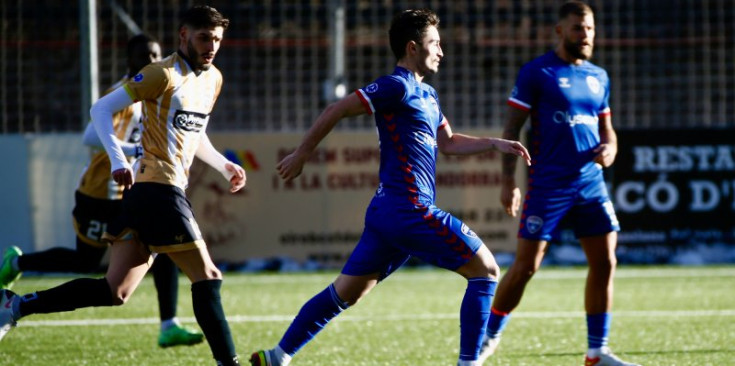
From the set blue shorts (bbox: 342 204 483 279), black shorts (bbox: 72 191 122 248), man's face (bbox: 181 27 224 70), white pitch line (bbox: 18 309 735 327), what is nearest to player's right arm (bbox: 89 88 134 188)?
man's face (bbox: 181 27 224 70)

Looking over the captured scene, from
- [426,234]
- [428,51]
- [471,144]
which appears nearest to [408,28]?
[428,51]

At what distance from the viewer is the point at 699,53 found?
16125 mm

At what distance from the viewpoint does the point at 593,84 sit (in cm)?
621

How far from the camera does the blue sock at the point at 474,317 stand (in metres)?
5.04

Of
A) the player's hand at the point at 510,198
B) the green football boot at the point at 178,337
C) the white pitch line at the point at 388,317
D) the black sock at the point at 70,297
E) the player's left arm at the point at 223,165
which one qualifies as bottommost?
the white pitch line at the point at 388,317

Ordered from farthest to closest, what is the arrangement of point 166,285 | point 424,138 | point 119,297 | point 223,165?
point 166,285
point 223,165
point 119,297
point 424,138

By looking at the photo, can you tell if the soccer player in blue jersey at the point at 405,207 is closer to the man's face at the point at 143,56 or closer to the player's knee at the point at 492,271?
the player's knee at the point at 492,271

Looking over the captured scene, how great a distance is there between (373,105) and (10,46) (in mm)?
10252

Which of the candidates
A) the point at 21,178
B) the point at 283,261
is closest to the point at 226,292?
the point at 283,261

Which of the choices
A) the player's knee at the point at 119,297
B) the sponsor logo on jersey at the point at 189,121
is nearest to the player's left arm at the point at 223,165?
the sponsor logo on jersey at the point at 189,121

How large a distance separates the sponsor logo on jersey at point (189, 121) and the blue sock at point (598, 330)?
2.30 m

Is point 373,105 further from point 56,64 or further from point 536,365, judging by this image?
point 56,64

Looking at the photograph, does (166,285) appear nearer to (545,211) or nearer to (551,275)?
(545,211)

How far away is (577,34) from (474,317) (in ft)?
6.20
